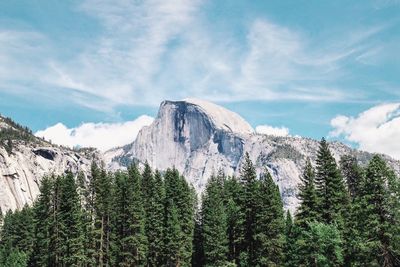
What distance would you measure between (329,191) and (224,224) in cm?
1792

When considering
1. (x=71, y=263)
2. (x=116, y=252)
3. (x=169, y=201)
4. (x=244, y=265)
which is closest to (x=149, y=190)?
(x=169, y=201)

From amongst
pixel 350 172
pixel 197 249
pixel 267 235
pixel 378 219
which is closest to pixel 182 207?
pixel 197 249

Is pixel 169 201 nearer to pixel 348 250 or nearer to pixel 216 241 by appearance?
pixel 216 241

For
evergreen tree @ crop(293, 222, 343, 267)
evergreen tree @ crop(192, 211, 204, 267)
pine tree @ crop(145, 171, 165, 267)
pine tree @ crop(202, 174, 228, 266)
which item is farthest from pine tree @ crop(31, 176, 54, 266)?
evergreen tree @ crop(293, 222, 343, 267)

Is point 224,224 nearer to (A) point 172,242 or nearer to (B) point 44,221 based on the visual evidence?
(A) point 172,242

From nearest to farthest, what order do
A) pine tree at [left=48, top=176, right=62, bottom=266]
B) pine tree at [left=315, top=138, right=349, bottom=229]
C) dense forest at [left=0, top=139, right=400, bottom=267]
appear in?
dense forest at [left=0, top=139, right=400, bottom=267] → pine tree at [left=315, top=138, right=349, bottom=229] → pine tree at [left=48, top=176, right=62, bottom=266]

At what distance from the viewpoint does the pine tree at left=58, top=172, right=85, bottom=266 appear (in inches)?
Result: 2346

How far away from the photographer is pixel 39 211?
70.2 metres

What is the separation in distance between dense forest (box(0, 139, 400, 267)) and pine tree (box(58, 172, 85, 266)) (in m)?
0.15

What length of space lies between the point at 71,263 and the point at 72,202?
832 cm

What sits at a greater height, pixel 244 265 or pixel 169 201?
pixel 169 201

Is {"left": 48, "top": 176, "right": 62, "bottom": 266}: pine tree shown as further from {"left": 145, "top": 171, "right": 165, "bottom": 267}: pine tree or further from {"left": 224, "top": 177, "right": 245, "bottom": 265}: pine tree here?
{"left": 224, "top": 177, "right": 245, "bottom": 265}: pine tree

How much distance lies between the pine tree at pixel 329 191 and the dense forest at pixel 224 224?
0.11m

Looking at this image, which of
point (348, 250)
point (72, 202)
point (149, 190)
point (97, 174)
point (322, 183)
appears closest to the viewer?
point (348, 250)
